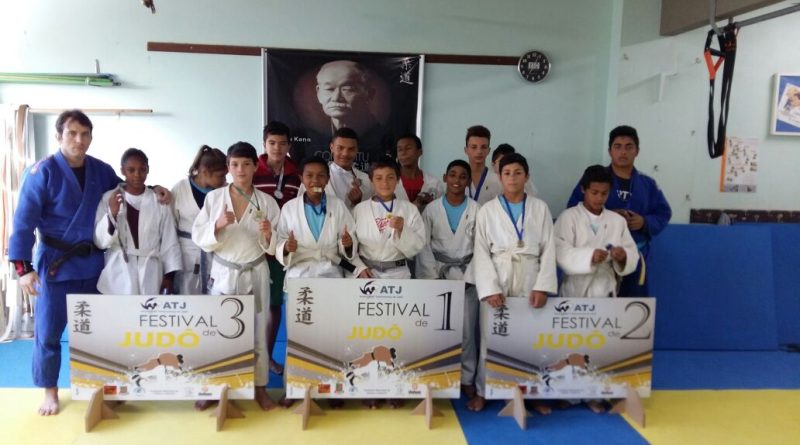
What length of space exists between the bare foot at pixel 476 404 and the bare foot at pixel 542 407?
295 millimetres

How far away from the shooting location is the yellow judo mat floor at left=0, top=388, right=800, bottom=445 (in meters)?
2.48

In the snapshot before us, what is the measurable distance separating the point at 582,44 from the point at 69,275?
4.25 m

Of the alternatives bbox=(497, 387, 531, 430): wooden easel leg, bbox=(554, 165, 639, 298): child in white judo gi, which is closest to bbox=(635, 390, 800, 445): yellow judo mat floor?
bbox=(497, 387, 531, 430): wooden easel leg

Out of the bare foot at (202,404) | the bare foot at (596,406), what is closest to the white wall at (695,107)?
the bare foot at (596,406)

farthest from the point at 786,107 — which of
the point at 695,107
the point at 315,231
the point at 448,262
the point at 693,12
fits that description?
the point at 315,231

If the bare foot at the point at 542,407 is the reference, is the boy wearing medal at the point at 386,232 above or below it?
above

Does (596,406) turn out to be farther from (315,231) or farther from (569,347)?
(315,231)

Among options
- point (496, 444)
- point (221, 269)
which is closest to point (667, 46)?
point (496, 444)

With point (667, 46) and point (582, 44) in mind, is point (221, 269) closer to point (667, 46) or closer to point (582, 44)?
point (582, 44)

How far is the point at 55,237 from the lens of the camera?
268 cm

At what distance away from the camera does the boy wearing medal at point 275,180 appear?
315 cm

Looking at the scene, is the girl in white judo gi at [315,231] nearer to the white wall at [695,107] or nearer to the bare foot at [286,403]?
the bare foot at [286,403]

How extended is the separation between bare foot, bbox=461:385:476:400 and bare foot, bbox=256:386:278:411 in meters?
1.11

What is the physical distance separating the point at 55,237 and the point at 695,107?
481 centimetres
